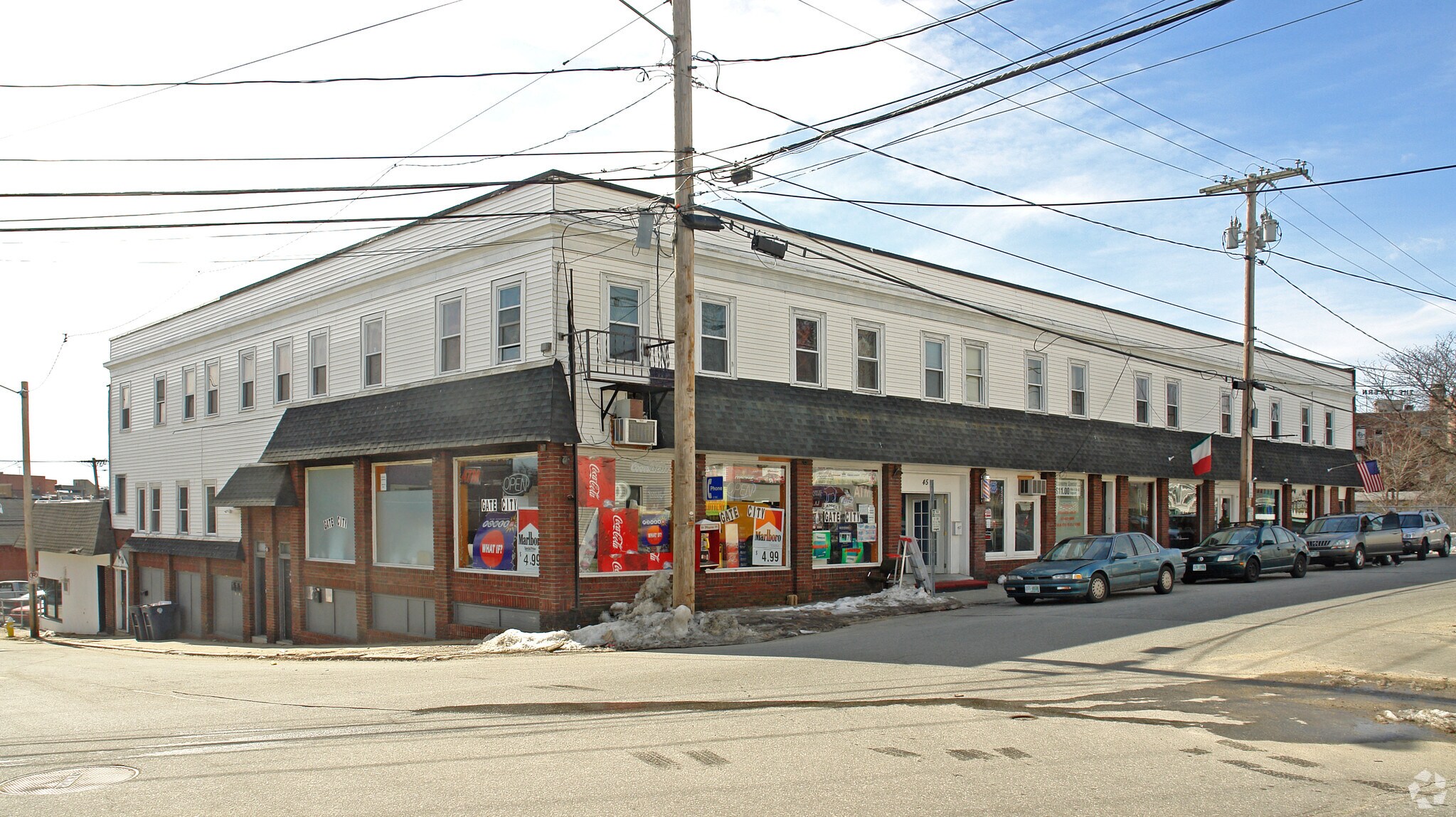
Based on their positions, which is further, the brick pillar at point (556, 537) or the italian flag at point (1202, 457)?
the italian flag at point (1202, 457)

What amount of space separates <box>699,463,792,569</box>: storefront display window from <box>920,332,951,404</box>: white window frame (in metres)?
5.55

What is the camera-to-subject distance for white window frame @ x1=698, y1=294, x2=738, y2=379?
20.6 meters

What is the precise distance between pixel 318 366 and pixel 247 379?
14.6 feet

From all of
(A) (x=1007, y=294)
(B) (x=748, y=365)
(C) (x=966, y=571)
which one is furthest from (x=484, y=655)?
(A) (x=1007, y=294)

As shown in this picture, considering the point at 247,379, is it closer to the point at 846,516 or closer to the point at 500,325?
the point at 500,325

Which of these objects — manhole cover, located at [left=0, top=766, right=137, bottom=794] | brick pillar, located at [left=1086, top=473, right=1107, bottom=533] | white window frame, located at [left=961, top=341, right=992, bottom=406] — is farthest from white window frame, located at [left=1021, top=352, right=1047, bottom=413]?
manhole cover, located at [left=0, top=766, right=137, bottom=794]

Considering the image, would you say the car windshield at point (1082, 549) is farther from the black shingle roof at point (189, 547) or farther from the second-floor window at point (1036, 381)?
the black shingle roof at point (189, 547)

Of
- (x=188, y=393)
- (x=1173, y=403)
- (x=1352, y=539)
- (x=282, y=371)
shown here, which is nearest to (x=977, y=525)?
(x=1173, y=403)

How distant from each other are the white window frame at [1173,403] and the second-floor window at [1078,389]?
15.4 feet

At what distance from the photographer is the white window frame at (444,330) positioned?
20281mm

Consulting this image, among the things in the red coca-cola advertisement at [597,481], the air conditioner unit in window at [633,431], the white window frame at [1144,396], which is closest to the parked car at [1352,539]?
the white window frame at [1144,396]

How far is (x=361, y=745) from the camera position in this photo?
8.55 m

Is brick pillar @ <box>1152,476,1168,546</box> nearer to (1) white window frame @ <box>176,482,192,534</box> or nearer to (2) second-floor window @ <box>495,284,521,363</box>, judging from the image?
(2) second-floor window @ <box>495,284,521,363</box>

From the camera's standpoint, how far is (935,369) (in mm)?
25781
